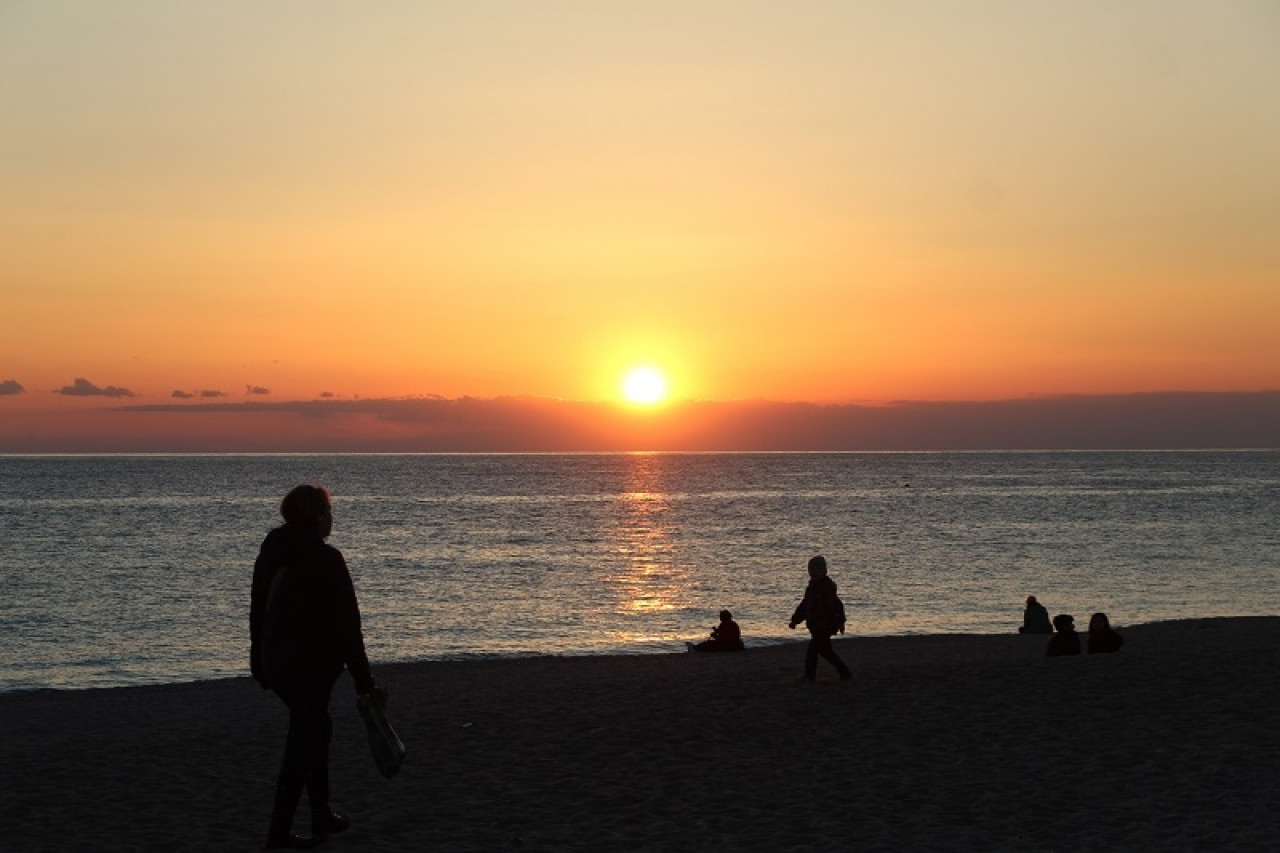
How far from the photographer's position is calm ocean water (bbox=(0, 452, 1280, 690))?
31797 millimetres

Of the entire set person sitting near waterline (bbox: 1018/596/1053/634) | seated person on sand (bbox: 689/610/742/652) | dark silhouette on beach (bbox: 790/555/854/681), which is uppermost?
dark silhouette on beach (bbox: 790/555/854/681)

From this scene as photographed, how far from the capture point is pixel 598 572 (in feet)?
169

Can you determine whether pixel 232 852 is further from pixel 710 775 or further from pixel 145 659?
pixel 145 659

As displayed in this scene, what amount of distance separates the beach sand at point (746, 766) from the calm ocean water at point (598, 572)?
1237 cm

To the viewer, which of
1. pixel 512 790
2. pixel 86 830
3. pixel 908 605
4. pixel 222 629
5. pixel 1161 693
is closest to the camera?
pixel 86 830

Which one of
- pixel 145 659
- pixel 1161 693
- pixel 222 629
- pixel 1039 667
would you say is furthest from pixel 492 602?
pixel 1161 693

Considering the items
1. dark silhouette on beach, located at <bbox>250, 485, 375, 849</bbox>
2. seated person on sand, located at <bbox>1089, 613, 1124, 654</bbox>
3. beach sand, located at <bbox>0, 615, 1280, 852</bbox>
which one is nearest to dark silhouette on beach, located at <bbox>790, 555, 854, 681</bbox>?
beach sand, located at <bbox>0, 615, 1280, 852</bbox>

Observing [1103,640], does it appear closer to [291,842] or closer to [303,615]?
[291,842]

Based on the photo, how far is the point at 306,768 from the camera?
8383 millimetres

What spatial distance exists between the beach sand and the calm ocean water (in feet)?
40.6

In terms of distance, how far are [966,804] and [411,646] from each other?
22151mm

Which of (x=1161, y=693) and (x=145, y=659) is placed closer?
(x=1161, y=693)

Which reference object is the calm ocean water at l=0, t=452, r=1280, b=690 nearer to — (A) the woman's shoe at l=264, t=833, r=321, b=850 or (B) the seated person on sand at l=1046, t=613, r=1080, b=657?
(B) the seated person on sand at l=1046, t=613, r=1080, b=657

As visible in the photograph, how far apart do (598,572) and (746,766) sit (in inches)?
1583
